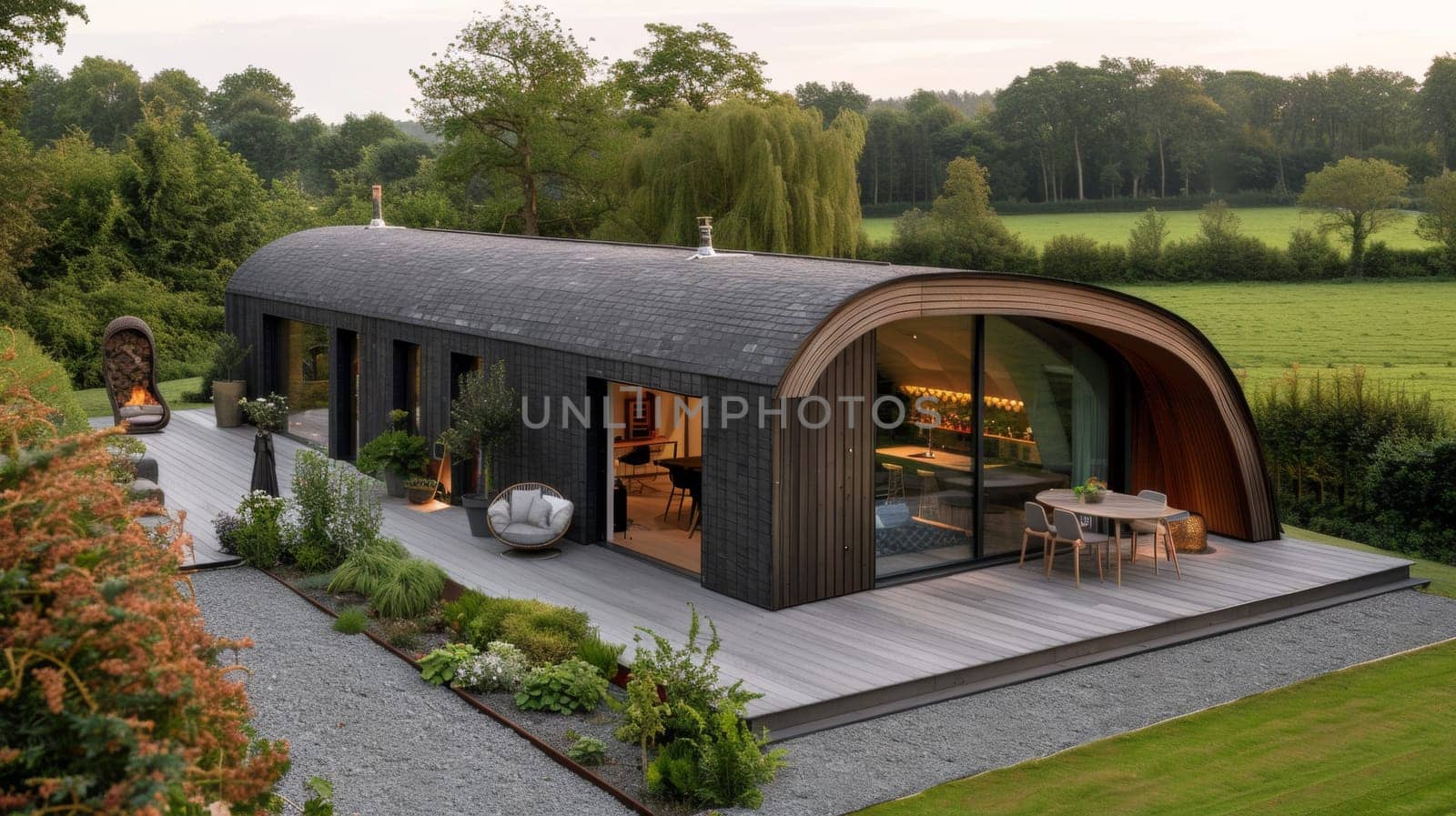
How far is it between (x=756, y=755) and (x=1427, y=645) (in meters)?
6.14

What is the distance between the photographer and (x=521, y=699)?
8.47 meters

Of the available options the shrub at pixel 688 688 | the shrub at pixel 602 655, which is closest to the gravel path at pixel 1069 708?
the shrub at pixel 688 688

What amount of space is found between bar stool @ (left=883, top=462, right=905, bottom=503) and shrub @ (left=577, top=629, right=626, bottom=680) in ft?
10.1

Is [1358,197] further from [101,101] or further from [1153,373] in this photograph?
[101,101]

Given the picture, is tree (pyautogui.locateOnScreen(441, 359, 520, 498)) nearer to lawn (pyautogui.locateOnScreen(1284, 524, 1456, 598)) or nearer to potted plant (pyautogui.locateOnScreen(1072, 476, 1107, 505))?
potted plant (pyautogui.locateOnScreen(1072, 476, 1107, 505))

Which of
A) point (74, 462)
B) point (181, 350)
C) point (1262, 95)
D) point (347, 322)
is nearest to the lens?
point (74, 462)

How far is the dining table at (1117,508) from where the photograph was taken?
1109cm

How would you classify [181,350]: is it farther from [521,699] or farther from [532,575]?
[521,699]

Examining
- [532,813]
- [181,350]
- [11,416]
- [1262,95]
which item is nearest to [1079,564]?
[532,813]

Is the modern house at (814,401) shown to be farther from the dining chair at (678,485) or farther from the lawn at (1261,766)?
the lawn at (1261,766)

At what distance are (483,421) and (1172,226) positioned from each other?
3230 centimetres

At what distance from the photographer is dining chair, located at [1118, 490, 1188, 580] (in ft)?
37.9

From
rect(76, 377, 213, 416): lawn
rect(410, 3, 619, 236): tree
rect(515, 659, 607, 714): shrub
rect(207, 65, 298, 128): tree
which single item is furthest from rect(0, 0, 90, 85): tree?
rect(207, 65, 298, 128): tree

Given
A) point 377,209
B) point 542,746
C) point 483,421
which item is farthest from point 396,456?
point 377,209
